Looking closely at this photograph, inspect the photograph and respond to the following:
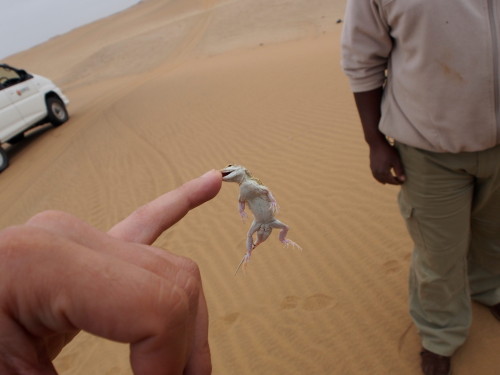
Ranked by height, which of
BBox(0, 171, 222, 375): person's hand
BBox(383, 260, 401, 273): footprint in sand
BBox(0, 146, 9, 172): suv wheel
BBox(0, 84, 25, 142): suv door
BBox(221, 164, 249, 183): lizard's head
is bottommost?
BBox(383, 260, 401, 273): footprint in sand

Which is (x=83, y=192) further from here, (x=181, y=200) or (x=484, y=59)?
(x=484, y=59)

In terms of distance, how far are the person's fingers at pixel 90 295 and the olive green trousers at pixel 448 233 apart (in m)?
1.66

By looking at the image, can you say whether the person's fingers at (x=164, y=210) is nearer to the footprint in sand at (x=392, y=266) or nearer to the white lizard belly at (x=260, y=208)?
the white lizard belly at (x=260, y=208)

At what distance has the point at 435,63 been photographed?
5.53ft

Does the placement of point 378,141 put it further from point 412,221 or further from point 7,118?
point 7,118

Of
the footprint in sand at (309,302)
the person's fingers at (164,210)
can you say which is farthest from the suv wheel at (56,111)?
the person's fingers at (164,210)

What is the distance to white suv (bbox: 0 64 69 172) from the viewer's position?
8.68m

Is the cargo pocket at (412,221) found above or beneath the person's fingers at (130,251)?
beneath

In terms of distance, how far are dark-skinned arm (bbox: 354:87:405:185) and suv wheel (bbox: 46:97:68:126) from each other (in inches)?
392

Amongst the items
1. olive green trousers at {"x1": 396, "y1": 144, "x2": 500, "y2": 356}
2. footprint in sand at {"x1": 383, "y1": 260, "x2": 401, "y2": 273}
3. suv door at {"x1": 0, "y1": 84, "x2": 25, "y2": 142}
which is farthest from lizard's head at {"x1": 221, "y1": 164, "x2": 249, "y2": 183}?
suv door at {"x1": 0, "y1": 84, "x2": 25, "y2": 142}

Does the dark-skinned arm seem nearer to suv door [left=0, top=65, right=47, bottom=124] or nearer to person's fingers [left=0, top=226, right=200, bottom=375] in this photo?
person's fingers [left=0, top=226, right=200, bottom=375]

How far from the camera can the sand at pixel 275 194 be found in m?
2.87

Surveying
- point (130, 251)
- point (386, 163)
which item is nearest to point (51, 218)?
point (130, 251)

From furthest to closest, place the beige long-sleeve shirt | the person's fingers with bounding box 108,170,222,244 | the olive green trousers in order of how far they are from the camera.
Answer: the olive green trousers → the beige long-sleeve shirt → the person's fingers with bounding box 108,170,222,244
